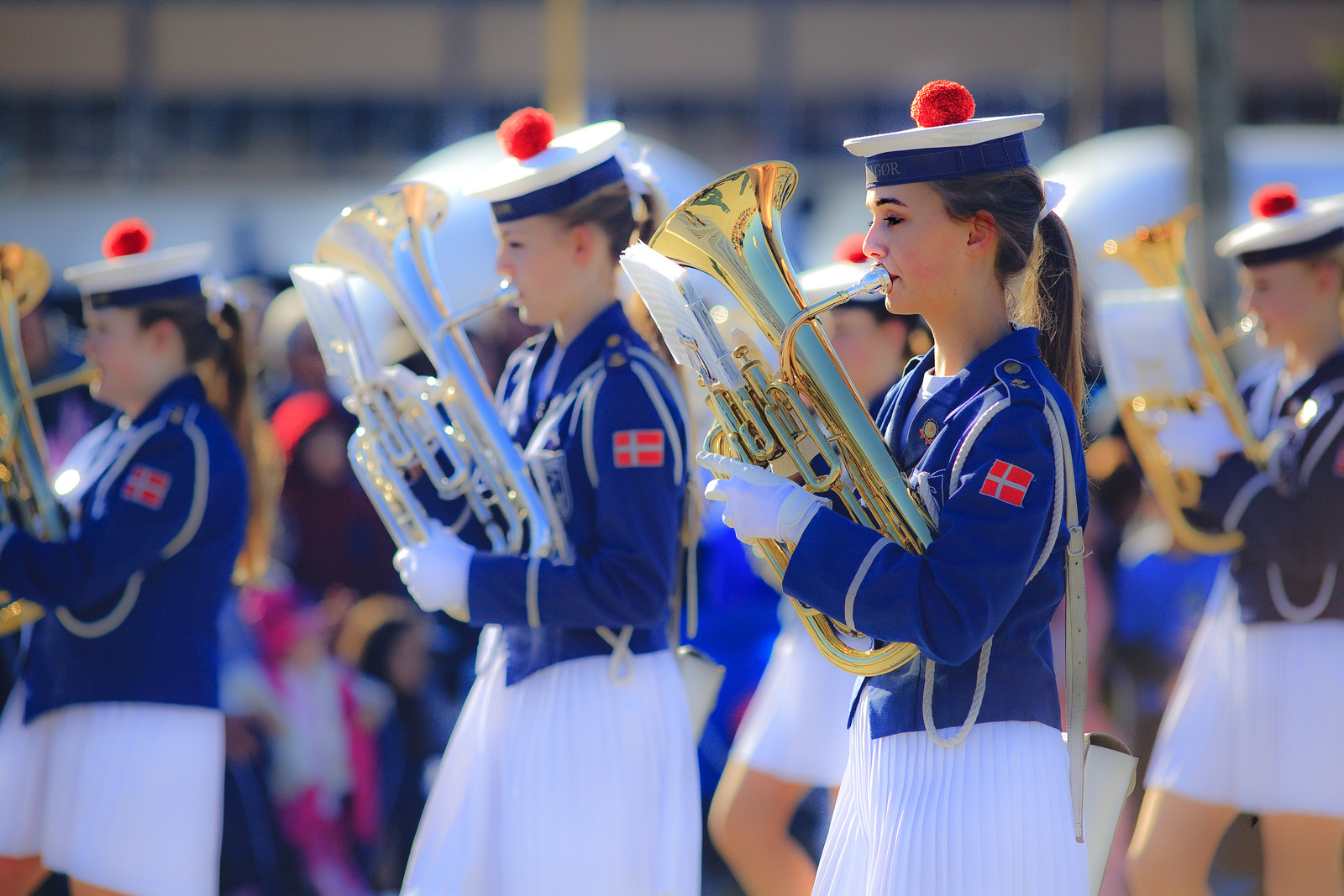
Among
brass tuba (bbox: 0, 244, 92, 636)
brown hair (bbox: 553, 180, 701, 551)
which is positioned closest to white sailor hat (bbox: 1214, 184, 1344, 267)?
brown hair (bbox: 553, 180, 701, 551)

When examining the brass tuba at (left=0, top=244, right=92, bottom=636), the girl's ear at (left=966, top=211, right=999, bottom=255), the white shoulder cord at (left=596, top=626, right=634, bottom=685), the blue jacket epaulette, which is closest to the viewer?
the blue jacket epaulette

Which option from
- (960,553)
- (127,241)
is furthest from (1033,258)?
(127,241)

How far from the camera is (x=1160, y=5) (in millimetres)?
24812

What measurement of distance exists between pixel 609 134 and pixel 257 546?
1.73 meters

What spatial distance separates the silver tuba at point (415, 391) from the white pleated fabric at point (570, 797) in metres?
0.33

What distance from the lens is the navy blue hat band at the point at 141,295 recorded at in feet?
12.1

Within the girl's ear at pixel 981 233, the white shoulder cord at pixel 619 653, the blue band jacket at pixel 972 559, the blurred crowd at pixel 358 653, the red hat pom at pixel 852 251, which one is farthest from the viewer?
the blurred crowd at pixel 358 653

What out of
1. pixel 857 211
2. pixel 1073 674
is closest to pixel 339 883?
pixel 1073 674

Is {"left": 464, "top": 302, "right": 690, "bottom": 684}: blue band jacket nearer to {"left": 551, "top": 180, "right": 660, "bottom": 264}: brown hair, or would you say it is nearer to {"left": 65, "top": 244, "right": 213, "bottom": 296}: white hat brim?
{"left": 551, "top": 180, "right": 660, "bottom": 264}: brown hair

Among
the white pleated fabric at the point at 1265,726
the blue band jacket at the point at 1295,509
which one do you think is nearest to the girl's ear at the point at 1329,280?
the blue band jacket at the point at 1295,509

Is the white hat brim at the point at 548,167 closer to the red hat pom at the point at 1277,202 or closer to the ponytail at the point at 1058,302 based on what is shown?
the ponytail at the point at 1058,302

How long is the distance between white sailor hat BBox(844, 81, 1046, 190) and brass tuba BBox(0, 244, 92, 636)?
2371 millimetres

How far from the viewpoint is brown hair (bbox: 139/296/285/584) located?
3787mm

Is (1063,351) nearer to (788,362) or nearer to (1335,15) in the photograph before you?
(788,362)
